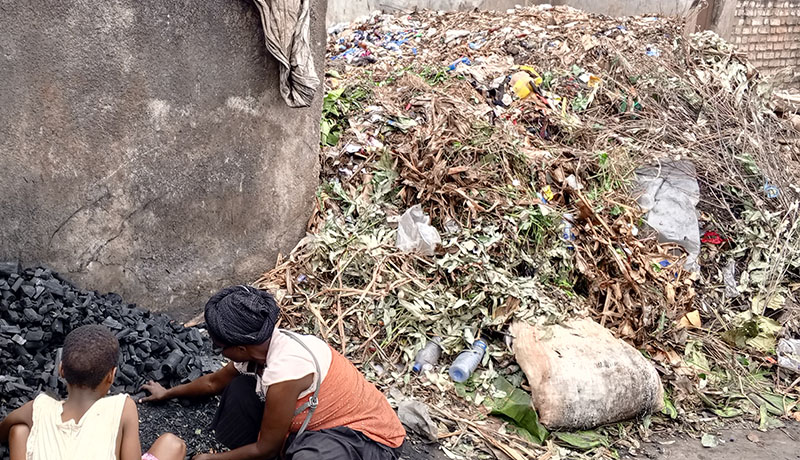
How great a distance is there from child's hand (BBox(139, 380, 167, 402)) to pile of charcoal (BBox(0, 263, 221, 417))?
64mm

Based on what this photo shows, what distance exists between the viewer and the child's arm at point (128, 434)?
2221mm

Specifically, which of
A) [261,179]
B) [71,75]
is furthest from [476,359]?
[71,75]

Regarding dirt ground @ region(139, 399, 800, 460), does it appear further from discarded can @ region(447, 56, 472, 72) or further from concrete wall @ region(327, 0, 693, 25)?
concrete wall @ region(327, 0, 693, 25)

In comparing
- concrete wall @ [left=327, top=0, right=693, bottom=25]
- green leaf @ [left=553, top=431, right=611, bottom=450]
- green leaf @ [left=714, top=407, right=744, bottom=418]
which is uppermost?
concrete wall @ [left=327, top=0, right=693, bottom=25]

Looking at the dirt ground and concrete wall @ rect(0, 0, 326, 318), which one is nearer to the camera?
the dirt ground

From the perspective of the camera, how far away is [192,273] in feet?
13.1

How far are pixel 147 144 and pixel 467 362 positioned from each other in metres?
2.05

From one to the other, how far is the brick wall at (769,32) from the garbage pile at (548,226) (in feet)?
10.8

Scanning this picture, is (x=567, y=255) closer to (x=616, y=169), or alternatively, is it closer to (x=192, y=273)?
(x=616, y=169)

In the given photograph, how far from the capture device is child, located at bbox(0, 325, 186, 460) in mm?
2143

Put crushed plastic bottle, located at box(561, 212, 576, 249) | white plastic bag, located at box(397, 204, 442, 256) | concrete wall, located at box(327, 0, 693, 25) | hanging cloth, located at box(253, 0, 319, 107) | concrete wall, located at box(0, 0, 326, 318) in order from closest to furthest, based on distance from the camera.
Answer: concrete wall, located at box(0, 0, 326, 318) → hanging cloth, located at box(253, 0, 319, 107) → white plastic bag, located at box(397, 204, 442, 256) → crushed plastic bottle, located at box(561, 212, 576, 249) → concrete wall, located at box(327, 0, 693, 25)

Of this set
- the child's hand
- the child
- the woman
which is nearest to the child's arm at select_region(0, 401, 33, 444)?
the child

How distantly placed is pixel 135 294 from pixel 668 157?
13.2ft

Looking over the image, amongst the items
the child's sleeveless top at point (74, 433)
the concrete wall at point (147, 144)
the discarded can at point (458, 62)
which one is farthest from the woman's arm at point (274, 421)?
the discarded can at point (458, 62)
